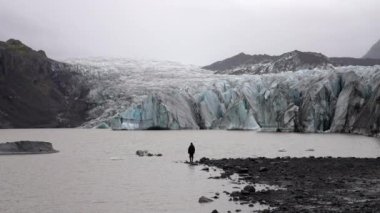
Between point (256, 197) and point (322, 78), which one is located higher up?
point (322, 78)

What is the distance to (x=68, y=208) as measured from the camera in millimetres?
16812

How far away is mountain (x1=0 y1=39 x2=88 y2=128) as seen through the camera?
110 meters

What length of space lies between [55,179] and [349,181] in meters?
12.7

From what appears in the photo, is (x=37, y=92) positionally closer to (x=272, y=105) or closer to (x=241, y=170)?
(x=272, y=105)

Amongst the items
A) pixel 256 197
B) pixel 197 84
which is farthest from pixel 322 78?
pixel 256 197

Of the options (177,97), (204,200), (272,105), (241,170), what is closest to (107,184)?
(204,200)

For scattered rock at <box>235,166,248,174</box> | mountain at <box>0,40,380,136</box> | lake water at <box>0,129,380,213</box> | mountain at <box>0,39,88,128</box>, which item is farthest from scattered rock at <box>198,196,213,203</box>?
mountain at <box>0,39,88,128</box>

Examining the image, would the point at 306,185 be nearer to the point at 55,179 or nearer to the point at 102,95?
the point at 55,179

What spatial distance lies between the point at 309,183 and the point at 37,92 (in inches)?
4096

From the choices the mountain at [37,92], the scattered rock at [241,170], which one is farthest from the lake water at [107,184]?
the mountain at [37,92]

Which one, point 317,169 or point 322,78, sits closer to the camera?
point 317,169

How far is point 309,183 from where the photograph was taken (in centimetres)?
2055

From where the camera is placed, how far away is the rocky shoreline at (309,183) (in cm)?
1559

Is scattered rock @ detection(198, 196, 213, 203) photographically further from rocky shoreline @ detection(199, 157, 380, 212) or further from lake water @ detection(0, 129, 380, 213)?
rocky shoreline @ detection(199, 157, 380, 212)
